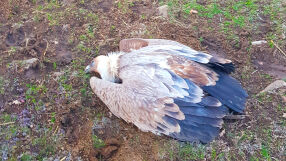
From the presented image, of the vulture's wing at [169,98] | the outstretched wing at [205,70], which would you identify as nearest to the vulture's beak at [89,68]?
the vulture's wing at [169,98]

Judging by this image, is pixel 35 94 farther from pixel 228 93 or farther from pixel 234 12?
pixel 234 12

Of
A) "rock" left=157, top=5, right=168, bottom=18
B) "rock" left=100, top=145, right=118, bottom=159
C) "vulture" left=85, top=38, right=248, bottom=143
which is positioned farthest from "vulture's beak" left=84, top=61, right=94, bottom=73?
"rock" left=157, top=5, right=168, bottom=18

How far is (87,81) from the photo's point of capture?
469 centimetres

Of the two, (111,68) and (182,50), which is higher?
(182,50)

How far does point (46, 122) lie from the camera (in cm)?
411

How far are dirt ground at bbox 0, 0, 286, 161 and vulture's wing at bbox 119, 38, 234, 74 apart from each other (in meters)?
0.54

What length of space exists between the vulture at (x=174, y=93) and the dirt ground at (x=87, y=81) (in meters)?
0.28

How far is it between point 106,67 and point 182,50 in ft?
3.98

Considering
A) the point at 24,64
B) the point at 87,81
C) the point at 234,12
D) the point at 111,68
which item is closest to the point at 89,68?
the point at 87,81

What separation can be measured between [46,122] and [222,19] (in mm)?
3636

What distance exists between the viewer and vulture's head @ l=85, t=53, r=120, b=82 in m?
4.56

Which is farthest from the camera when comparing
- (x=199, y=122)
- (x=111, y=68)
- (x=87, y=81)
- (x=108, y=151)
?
(x=87, y=81)

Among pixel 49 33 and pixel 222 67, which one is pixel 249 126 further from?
pixel 49 33

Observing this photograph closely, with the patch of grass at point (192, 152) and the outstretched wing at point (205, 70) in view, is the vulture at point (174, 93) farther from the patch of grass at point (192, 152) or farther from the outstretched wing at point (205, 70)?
the patch of grass at point (192, 152)
